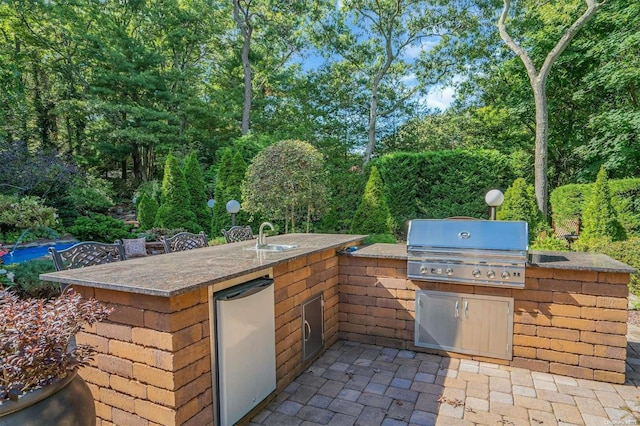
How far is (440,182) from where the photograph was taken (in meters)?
9.98

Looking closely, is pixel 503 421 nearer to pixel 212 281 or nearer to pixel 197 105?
pixel 212 281

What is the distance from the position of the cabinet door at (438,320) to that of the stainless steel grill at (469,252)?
0.72ft

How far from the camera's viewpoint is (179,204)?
9523 millimetres

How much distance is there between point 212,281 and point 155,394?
0.66 m

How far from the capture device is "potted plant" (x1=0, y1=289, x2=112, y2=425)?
1.32 metres

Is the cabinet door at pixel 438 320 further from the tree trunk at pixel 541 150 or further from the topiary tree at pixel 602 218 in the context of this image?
the tree trunk at pixel 541 150

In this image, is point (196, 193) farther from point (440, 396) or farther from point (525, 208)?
point (440, 396)

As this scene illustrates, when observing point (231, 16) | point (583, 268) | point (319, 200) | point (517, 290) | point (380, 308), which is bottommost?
point (380, 308)

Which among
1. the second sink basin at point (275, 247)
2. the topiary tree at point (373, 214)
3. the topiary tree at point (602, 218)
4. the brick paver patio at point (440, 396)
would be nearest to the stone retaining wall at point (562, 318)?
the brick paver patio at point (440, 396)

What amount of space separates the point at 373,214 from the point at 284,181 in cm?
221

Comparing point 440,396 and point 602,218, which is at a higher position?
point 602,218

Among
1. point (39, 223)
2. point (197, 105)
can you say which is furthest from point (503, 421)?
point (197, 105)

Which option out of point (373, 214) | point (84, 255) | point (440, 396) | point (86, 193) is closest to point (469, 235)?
point (440, 396)

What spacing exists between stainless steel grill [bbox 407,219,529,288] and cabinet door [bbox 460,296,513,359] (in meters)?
0.23
